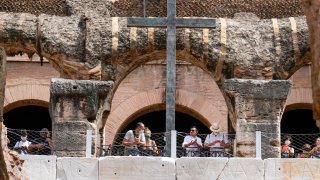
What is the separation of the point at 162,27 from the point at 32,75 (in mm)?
7588

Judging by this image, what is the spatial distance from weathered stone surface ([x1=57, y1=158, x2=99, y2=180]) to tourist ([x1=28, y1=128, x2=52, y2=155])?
1499 millimetres

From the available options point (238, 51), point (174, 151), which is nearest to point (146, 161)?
point (174, 151)

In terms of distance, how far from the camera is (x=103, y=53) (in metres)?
16.6

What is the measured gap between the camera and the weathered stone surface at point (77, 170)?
13.4m

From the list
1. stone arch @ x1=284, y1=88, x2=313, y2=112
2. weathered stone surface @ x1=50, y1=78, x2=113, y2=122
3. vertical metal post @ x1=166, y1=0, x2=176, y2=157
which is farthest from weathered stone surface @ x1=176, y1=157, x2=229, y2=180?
stone arch @ x1=284, y1=88, x2=313, y2=112

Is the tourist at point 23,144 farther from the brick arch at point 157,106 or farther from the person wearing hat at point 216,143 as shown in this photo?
the brick arch at point 157,106

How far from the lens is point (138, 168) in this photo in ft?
43.9

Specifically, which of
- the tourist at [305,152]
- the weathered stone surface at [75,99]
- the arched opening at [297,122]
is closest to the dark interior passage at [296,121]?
the arched opening at [297,122]

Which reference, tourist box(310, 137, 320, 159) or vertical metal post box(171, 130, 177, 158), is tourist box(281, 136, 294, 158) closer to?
tourist box(310, 137, 320, 159)

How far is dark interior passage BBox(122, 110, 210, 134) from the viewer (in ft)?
76.0

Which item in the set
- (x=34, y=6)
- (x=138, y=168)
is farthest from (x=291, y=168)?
(x=34, y=6)

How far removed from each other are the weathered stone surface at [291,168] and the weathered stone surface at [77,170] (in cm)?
241

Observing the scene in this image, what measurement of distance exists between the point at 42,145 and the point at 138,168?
2.26m

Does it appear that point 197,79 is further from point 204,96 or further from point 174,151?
point 174,151
